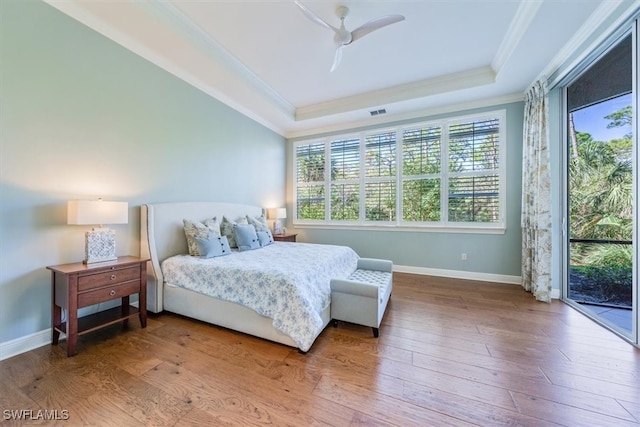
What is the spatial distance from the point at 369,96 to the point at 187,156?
3063 millimetres

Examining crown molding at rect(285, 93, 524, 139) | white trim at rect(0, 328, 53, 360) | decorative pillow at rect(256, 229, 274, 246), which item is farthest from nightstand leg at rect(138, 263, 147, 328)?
crown molding at rect(285, 93, 524, 139)

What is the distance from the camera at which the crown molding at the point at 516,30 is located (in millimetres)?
2332

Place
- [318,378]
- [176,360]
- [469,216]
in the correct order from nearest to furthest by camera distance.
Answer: [318,378], [176,360], [469,216]

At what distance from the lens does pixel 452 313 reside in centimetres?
284

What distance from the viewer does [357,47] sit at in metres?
3.05

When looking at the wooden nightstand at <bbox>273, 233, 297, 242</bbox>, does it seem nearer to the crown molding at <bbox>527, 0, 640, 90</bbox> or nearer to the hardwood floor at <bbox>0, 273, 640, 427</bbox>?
the hardwood floor at <bbox>0, 273, 640, 427</bbox>

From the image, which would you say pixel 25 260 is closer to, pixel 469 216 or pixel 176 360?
pixel 176 360

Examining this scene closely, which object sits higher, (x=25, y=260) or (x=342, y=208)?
(x=342, y=208)

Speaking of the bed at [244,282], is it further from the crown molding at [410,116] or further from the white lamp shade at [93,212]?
the crown molding at [410,116]

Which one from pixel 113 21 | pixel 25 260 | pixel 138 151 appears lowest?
pixel 25 260

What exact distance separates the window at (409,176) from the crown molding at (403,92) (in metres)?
0.71

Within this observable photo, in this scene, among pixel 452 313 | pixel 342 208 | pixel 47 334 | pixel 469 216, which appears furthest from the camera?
pixel 342 208

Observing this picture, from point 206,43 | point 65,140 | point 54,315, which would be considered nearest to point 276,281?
point 54,315

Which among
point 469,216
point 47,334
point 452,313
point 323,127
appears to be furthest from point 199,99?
point 469,216
